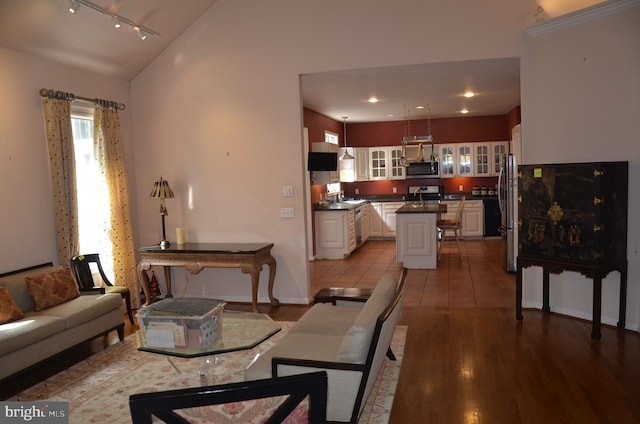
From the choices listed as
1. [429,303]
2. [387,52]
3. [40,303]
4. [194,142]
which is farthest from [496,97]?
[40,303]

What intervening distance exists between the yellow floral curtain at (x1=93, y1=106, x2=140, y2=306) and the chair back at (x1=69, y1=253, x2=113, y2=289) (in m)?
0.45

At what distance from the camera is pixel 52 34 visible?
450 centimetres

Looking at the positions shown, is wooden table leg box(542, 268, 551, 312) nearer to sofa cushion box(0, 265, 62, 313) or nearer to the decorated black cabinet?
the decorated black cabinet

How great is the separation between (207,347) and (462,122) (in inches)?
358

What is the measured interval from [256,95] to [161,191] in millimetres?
1547

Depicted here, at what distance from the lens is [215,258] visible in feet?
17.5

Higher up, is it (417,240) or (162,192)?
(162,192)

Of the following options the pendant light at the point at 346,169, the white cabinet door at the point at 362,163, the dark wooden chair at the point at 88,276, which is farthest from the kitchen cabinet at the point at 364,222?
the dark wooden chair at the point at 88,276

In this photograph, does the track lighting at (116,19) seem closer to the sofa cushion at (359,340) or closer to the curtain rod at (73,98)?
the curtain rod at (73,98)

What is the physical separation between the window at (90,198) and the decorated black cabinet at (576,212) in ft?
14.5

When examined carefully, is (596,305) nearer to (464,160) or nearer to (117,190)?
(117,190)

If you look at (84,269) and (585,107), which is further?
(84,269)

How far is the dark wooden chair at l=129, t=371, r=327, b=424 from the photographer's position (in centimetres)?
163

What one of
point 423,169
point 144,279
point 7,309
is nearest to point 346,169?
point 423,169
